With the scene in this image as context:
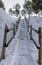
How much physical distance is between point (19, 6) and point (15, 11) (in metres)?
1.74

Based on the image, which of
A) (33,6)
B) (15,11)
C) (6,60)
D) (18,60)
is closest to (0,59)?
(6,60)

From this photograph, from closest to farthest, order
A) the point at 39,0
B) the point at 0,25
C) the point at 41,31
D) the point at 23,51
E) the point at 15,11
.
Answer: the point at 41,31, the point at 23,51, the point at 0,25, the point at 39,0, the point at 15,11

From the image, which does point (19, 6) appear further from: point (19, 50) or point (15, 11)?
point (19, 50)

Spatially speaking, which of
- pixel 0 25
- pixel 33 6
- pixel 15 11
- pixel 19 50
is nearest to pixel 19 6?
pixel 15 11

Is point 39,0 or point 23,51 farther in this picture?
point 39,0

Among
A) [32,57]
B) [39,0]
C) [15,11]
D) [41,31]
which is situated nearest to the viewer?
[41,31]

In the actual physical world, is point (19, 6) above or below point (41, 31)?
below

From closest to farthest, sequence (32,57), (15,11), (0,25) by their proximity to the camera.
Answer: (32,57) < (0,25) < (15,11)

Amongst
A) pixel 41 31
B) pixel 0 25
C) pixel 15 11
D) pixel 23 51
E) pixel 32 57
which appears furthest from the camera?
pixel 15 11

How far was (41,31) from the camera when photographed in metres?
6.55

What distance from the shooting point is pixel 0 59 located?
262 inches

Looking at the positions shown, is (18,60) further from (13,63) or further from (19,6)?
(19,6)

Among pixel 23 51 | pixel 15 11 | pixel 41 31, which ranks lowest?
pixel 15 11

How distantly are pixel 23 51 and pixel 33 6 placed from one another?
2492 cm
